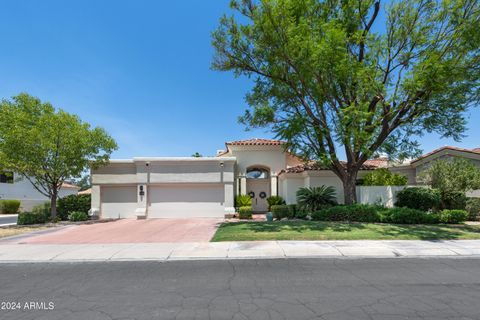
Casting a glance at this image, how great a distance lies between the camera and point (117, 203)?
2044cm

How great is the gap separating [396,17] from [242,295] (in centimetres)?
1462

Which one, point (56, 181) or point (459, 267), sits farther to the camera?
point (56, 181)

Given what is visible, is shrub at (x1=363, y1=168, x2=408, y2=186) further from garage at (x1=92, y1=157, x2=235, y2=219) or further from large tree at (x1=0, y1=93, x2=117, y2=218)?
large tree at (x1=0, y1=93, x2=117, y2=218)

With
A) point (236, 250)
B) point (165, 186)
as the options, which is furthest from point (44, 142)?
point (236, 250)

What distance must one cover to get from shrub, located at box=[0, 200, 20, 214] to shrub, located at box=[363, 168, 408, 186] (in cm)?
3406

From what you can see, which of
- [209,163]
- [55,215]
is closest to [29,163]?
[55,215]

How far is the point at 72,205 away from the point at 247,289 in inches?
692

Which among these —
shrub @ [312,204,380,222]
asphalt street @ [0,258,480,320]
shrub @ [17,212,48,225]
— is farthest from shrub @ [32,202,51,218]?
shrub @ [312,204,380,222]

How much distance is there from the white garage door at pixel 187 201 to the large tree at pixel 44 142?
4768mm

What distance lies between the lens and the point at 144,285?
244 inches

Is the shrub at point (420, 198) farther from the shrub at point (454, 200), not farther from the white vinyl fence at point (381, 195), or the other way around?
the shrub at point (454, 200)

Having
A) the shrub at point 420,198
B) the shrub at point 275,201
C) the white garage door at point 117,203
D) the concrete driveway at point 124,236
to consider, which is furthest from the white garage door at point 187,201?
the shrub at point 420,198

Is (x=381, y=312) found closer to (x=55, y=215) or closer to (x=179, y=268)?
(x=179, y=268)

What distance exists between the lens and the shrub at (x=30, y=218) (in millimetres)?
17578
